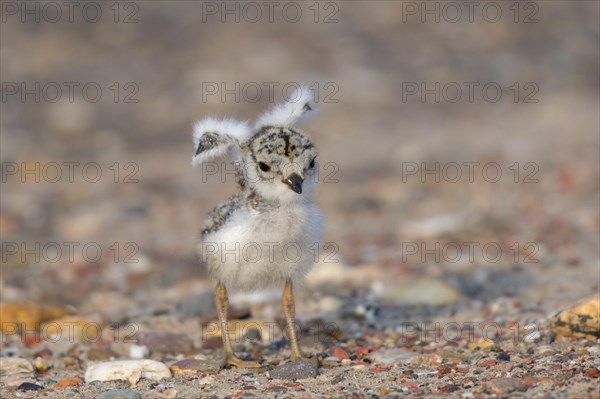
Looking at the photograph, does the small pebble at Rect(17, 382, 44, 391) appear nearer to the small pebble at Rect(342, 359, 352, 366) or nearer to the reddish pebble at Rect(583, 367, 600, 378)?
the small pebble at Rect(342, 359, 352, 366)

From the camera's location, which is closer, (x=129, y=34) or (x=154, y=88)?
(x=154, y=88)

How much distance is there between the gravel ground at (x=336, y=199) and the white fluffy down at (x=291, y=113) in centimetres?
18

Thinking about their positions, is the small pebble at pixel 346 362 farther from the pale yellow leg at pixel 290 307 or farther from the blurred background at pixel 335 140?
the blurred background at pixel 335 140

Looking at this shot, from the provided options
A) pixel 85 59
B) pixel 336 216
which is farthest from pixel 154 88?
pixel 336 216

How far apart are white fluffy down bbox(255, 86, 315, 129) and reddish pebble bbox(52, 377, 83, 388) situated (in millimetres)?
1847

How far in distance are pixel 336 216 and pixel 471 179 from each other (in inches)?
77.6

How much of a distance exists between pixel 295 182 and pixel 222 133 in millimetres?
741

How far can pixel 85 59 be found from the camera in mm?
16141

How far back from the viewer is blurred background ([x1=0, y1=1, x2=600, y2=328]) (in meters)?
7.99

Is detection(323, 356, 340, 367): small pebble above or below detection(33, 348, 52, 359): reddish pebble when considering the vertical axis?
below

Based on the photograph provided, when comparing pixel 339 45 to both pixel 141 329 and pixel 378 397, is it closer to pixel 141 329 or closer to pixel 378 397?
pixel 141 329

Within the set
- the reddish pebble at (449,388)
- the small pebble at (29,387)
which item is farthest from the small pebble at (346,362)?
the small pebble at (29,387)

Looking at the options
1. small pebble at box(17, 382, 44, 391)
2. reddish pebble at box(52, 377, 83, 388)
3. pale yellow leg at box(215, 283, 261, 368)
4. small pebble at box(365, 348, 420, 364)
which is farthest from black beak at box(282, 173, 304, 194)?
small pebble at box(17, 382, 44, 391)

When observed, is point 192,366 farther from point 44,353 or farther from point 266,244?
point 44,353
